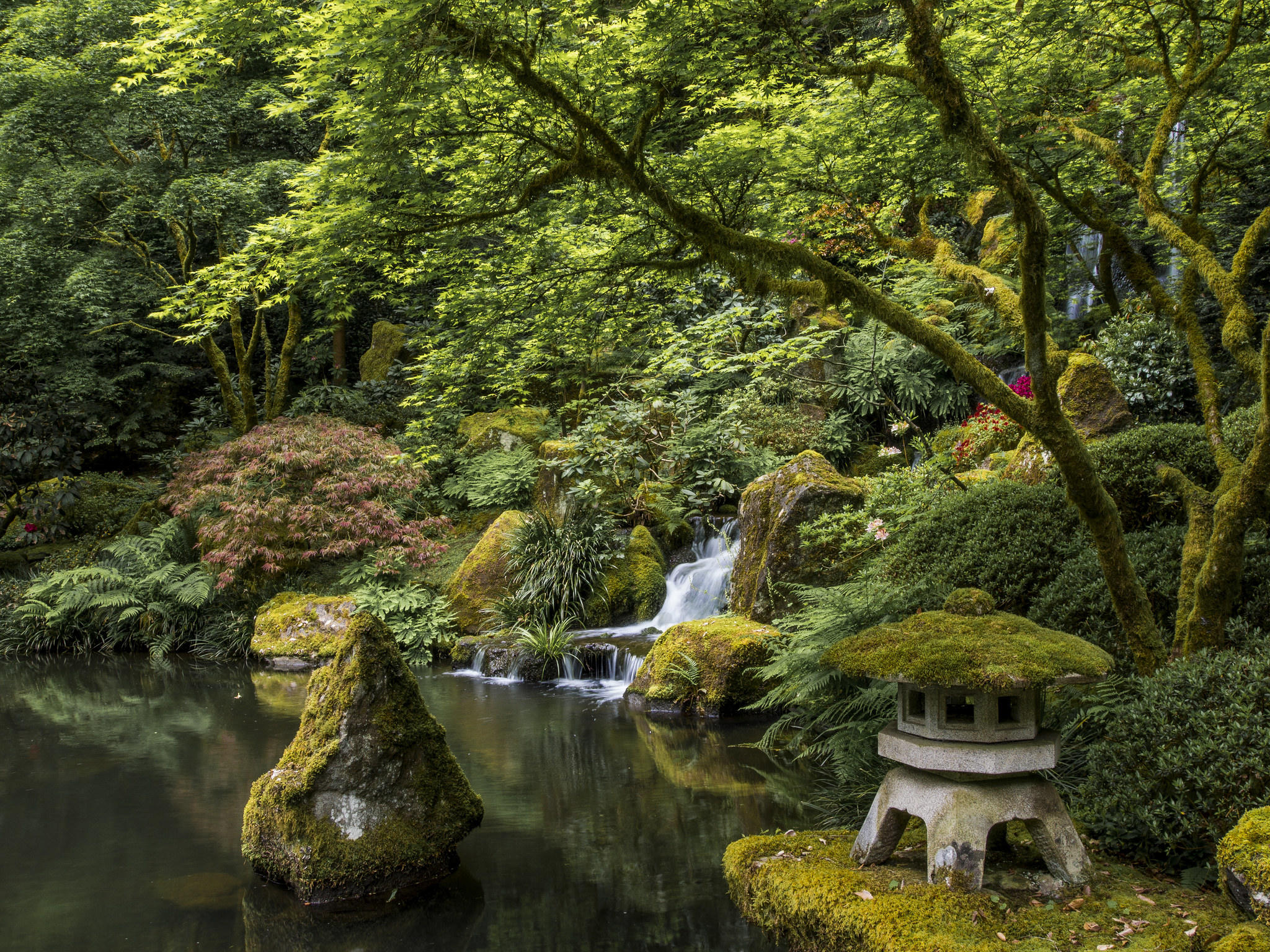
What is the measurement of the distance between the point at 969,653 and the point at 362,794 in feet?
11.0

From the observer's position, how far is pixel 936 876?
3.66 meters

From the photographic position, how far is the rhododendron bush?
42.2 feet

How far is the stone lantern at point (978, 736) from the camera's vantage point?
11.6ft

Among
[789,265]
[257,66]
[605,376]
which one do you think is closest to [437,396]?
[789,265]

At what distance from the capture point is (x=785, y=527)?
9.28 m

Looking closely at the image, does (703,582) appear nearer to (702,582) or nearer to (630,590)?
(702,582)

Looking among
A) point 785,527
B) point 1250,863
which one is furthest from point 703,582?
point 1250,863

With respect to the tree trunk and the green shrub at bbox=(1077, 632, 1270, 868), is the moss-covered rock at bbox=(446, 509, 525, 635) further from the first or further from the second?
the green shrub at bbox=(1077, 632, 1270, 868)

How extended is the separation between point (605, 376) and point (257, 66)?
951 cm

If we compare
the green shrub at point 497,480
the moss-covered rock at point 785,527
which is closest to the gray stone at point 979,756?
the moss-covered rock at point 785,527

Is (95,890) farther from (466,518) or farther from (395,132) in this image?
(466,518)

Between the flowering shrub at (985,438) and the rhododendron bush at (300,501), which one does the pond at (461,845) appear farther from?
the flowering shrub at (985,438)

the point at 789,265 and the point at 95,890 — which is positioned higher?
the point at 789,265

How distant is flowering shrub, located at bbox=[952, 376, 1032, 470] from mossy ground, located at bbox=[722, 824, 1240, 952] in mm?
6445
